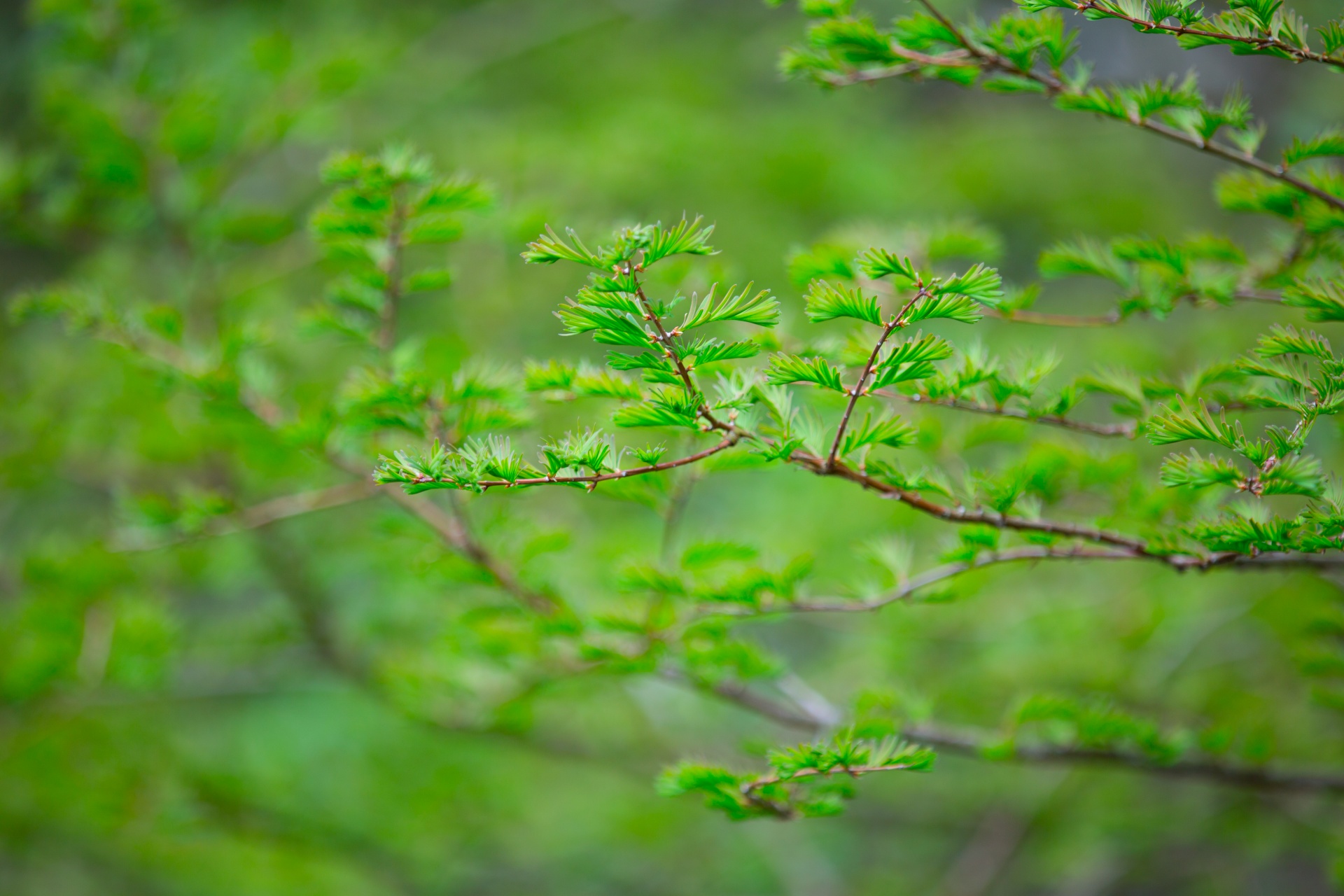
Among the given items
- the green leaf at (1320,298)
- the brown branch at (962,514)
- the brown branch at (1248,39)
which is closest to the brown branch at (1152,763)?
the brown branch at (962,514)

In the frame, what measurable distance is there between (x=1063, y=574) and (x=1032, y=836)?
2.22 feet

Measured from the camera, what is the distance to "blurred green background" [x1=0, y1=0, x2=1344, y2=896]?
161 cm

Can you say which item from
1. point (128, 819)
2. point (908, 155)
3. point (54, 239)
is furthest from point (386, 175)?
point (908, 155)

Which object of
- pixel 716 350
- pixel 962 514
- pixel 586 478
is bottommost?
pixel 962 514

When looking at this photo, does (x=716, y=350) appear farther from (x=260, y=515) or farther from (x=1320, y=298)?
(x=260, y=515)

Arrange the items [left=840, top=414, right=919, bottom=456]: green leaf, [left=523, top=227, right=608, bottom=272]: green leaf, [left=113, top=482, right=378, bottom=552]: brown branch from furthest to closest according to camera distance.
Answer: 1. [left=113, top=482, right=378, bottom=552]: brown branch
2. [left=840, top=414, right=919, bottom=456]: green leaf
3. [left=523, top=227, right=608, bottom=272]: green leaf

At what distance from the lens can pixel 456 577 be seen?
1153 millimetres

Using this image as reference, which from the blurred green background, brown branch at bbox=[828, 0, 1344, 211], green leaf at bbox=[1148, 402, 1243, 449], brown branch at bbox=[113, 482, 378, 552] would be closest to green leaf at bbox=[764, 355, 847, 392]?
green leaf at bbox=[1148, 402, 1243, 449]

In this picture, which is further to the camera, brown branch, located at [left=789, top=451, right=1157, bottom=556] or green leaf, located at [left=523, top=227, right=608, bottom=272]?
brown branch, located at [left=789, top=451, right=1157, bottom=556]

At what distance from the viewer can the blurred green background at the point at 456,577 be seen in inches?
63.4

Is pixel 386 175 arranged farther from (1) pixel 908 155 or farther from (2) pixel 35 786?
(1) pixel 908 155

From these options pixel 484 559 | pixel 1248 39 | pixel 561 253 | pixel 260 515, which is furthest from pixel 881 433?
pixel 260 515

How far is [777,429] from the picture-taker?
0.81m

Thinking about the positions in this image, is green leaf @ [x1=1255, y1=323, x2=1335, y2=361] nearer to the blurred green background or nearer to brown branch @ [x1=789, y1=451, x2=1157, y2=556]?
brown branch @ [x1=789, y1=451, x2=1157, y2=556]
